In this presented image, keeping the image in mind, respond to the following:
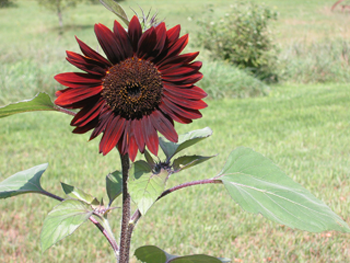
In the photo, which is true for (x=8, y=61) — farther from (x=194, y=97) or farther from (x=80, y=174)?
(x=194, y=97)

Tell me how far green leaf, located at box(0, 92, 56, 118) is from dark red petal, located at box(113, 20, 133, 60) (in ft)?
0.78

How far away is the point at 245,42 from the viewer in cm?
923

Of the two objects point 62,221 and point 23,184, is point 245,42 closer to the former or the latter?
point 23,184

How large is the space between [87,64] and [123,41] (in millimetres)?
113

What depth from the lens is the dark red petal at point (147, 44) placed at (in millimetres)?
828

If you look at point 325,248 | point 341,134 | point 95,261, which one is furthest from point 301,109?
point 95,261

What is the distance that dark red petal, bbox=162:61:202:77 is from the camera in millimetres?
891

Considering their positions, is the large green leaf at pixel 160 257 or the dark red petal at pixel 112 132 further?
the large green leaf at pixel 160 257

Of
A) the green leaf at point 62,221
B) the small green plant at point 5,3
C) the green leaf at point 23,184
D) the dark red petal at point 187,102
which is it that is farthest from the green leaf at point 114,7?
the small green plant at point 5,3

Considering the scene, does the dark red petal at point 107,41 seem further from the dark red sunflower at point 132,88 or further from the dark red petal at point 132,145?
the dark red petal at point 132,145

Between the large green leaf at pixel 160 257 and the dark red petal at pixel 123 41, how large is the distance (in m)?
0.63

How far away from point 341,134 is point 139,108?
Answer: 180 inches

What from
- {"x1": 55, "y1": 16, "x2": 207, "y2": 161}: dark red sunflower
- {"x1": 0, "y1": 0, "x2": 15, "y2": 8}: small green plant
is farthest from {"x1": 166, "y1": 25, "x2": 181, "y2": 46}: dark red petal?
{"x1": 0, "y1": 0, "x2": 15, "y2": 8}: small green plant

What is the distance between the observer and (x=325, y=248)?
238cm
